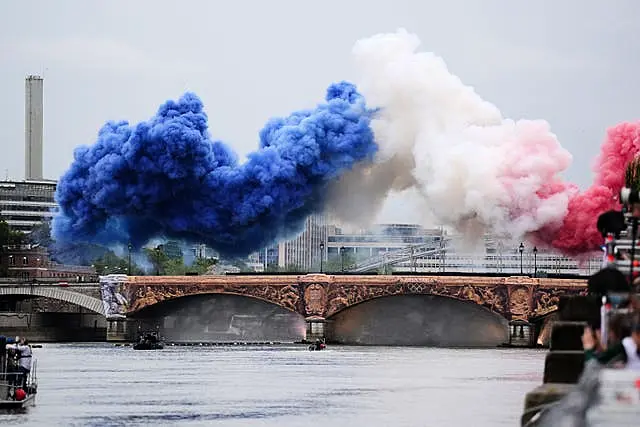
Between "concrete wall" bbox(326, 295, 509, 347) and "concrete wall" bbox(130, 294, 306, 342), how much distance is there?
24.3 ft

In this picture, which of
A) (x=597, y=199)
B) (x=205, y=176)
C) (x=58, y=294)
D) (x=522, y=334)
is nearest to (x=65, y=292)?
(x=58, y=294)

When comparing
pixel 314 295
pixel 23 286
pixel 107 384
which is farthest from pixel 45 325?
pixel 107 384

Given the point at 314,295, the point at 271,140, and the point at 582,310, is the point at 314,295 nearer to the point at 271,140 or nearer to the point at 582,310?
the point at 271,140

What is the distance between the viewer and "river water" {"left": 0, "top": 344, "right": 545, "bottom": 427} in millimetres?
60125

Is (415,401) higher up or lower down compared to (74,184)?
lower down

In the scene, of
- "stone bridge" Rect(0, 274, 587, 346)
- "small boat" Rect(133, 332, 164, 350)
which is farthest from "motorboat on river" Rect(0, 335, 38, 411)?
"stone bridge" Rect(0, 274, 587, 346)

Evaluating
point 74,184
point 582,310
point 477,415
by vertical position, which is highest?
point 74,184

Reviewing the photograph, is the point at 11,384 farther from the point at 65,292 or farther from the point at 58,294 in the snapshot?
the point at 65,292

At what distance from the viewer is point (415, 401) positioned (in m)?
69.9

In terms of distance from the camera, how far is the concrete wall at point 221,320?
16950cm

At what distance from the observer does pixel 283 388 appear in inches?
3236

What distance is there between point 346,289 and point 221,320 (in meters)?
21.9

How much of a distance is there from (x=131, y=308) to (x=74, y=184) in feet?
95.2

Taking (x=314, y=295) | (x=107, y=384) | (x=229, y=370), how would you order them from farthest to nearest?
(x=314, y=295) → (x=229, y=370) → (x=107, y=384)
